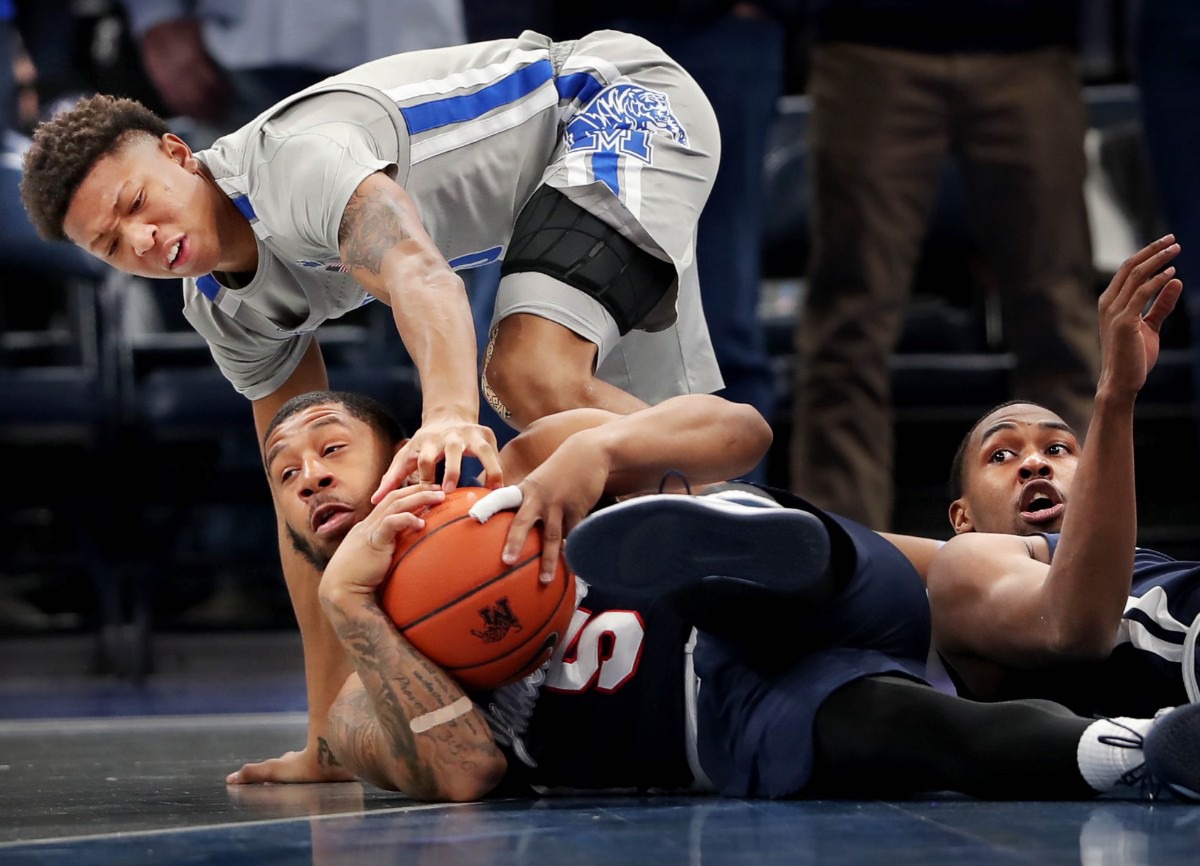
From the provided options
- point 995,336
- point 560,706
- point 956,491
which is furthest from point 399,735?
point 995,336

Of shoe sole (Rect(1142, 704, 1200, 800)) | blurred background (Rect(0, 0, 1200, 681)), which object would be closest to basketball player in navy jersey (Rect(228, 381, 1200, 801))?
shoe sole (Rect(1142, 704, 1200, 800))

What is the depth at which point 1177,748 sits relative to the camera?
1742mm

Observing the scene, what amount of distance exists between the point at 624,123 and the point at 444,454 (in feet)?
3.31

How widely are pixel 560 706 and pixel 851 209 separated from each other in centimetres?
216

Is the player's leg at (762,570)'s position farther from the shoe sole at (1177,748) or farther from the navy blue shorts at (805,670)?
the shoe sole at (1177,748)

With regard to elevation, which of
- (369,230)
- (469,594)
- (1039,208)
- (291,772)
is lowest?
(291,772)

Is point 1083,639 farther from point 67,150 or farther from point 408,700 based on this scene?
point 67,150

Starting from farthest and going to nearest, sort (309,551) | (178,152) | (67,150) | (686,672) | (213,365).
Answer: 1. (213,365)
2. (178,152)
3. (67,150)
4. (309,551)
5. (686,672)

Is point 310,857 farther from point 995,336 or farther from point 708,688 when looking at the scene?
point 995,336

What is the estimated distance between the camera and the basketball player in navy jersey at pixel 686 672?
74.5 inches

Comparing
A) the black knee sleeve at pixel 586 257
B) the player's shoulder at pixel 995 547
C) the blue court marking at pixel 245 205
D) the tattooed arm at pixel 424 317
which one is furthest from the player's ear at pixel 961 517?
the blue court marking at pixel 245 205

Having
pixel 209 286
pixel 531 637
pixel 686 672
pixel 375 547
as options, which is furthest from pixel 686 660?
pixel 209 286

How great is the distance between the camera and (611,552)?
1877mm

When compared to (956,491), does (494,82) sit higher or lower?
higher
